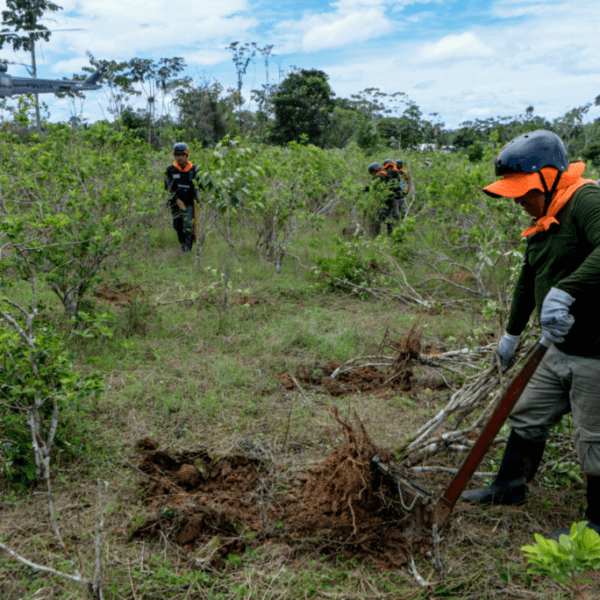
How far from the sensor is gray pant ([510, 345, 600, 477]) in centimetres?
226

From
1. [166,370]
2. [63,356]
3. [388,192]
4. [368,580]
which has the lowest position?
[368,580]

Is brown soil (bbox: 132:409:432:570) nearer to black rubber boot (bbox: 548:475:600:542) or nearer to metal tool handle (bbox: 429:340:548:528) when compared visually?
metal tool handle (bbox: 429:340:548:528)

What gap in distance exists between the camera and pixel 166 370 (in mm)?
4340

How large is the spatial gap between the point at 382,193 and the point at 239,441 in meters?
6.41

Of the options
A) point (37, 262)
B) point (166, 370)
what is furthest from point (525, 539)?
point (37, 262)

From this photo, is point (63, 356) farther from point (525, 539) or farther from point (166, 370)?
point (525, 539)

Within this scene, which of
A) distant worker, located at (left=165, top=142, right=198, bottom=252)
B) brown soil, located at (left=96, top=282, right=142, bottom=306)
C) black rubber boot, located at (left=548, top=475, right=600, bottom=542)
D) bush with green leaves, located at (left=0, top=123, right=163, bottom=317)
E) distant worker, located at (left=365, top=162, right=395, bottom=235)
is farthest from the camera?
distant worker, located at (left=365, top=162, right=395, bottom=235)

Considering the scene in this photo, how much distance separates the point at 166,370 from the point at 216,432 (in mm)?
1085

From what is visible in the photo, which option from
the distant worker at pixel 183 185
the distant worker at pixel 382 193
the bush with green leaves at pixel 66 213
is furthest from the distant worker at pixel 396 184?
the bush with green leaves at pixel 66 213

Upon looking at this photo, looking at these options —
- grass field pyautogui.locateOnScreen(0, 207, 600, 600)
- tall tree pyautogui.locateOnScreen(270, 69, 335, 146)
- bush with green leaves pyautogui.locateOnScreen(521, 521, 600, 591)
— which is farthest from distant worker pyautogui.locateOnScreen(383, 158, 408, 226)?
tall tree pyautogui.locateOnScreen(270, 69, 335, 146)

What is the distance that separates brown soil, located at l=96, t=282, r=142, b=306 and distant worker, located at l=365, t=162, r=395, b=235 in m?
4.21

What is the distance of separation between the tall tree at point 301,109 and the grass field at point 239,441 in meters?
23.0

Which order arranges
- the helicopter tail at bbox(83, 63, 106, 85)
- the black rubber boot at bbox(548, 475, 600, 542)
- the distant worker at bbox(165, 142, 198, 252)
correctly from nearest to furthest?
the black rubber boot at bbox(548, 475, 600, 542) < the helicopter tail at bbox(83, 63, 106, 85) < the distant worker at bbox(165, 142, 198, 252)

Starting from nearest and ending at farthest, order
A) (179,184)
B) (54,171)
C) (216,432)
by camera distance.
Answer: (216,432) < (54,171) < (179,184)
